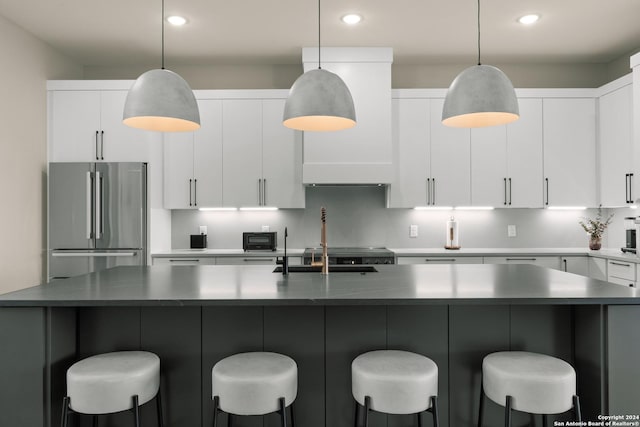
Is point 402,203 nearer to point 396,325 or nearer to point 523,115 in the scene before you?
point 523,115

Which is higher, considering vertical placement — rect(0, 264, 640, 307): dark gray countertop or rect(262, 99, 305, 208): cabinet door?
rect(262, 99, 305, 208): cabinet door

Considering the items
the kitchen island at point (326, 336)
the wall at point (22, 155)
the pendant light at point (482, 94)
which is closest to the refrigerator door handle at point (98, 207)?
the wall at point (22, 155)

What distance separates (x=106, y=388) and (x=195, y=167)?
295cm

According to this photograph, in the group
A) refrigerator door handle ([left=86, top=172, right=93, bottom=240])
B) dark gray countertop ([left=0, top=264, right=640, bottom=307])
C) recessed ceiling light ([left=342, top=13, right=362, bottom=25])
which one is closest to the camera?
dark gray countertop ([left=0, top=264, right=640, bottom=307])

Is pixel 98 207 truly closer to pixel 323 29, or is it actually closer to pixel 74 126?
pixel 74 126

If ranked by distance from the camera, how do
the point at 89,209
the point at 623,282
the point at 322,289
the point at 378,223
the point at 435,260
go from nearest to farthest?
the point at 322,289
the point at 623,282
the point at 89,209
the point at 435,260
the point at 378,223

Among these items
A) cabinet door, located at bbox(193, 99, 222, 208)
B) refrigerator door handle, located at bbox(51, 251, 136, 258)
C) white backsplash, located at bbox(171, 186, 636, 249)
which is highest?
cabinet door, located at bbox(193, 99, 222, 208)

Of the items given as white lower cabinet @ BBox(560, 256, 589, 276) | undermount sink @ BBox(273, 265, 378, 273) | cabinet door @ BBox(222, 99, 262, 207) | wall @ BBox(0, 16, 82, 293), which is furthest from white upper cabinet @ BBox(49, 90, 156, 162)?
white lower cabinet @ BBox(560, 256, 589, 276)

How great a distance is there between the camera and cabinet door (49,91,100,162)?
4.18 metres

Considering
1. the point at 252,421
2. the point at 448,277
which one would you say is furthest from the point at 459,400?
the point at 252,421

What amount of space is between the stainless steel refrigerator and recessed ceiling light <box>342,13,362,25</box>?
236 cm

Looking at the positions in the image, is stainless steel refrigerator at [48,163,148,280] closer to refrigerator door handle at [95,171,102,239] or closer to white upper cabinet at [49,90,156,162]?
refrigerator door handle at [95,171,102,239]

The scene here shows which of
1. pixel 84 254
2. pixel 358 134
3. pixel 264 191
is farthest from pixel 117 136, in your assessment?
pixel 358 134

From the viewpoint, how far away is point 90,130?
4.19 meters
